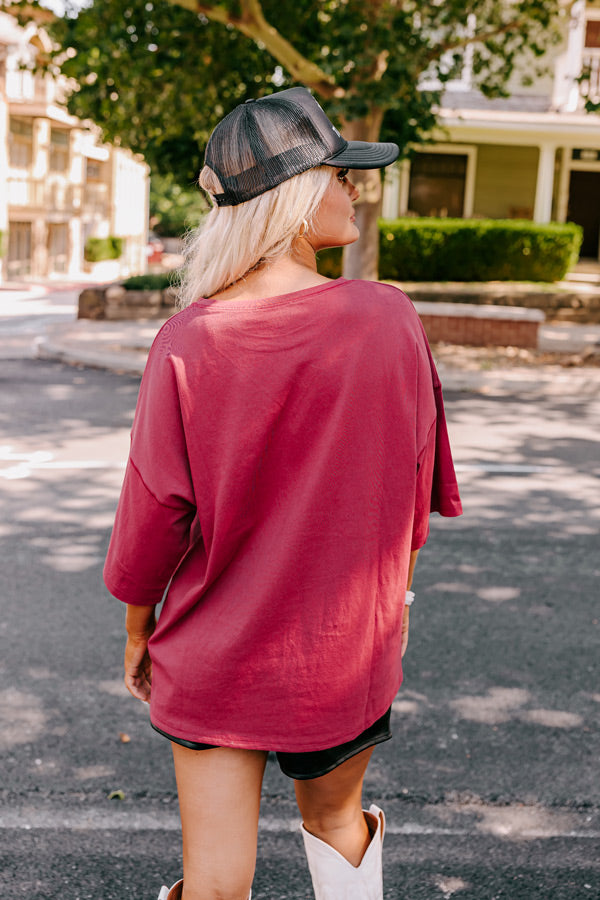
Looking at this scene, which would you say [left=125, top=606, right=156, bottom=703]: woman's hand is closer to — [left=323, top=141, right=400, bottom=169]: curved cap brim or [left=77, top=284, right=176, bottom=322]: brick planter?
[left=323, top=141, right=400, bottom=169]: curved cap brim

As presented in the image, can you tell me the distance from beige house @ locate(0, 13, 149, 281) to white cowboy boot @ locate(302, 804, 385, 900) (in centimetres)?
3415

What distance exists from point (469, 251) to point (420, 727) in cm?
1790

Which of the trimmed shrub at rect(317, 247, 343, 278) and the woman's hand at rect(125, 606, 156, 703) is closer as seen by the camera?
the woman's hand at rect(125, 606, 156, 703)

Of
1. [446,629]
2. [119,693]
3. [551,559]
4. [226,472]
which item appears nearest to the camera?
[226,472]

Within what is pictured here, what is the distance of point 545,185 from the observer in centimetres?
2314

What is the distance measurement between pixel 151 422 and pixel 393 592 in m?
0.57

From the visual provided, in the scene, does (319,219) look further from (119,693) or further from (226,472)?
(119,693)

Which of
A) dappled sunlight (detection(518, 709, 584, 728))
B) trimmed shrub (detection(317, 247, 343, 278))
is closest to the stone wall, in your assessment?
trimmed shrub (detection(317, 247, 343, 278))

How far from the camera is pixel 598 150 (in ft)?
84.4

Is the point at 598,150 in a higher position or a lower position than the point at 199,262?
higher

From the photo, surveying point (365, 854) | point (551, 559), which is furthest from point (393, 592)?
point (551, 559)

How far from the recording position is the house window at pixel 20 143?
1533 inches

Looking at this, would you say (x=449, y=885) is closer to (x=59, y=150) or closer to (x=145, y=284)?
(x=145, y=284)

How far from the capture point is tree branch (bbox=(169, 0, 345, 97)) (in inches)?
483
